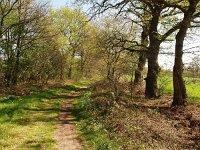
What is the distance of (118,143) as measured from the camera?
13688 millimetres

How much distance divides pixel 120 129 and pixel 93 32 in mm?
56162

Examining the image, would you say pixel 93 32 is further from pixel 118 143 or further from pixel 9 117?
pixel 118 143

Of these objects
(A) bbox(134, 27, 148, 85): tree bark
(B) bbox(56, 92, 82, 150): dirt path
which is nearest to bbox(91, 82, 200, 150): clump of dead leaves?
(B) bbox(56, 92, 82, 150): dirt path

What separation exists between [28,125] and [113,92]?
419 inches

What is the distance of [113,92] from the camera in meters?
27.2

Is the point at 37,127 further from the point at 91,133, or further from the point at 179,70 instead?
the point at 179,70

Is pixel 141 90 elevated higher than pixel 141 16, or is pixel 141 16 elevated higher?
pixel 141 16

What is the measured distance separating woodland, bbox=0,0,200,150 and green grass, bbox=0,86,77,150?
0.04 m

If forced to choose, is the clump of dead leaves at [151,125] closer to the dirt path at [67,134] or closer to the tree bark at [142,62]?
the dirt path at [67,134]

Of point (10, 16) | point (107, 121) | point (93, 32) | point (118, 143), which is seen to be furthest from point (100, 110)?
point (93, 32)

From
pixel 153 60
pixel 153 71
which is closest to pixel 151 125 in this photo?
pixel 153 71

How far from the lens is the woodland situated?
15.2m

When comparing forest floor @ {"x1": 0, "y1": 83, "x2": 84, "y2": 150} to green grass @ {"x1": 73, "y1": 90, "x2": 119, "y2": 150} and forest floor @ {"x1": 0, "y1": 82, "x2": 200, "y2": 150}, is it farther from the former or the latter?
green grass @ {"x1": 73, "y1": 90, "x2": 119, "y2": 150}

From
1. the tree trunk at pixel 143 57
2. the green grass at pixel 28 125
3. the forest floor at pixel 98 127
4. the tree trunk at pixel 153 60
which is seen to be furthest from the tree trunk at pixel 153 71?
the green grass at pixel 28 125
